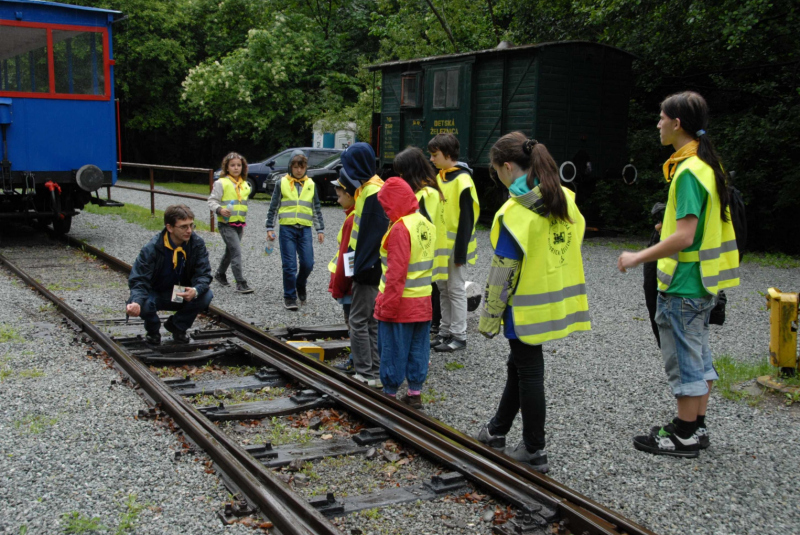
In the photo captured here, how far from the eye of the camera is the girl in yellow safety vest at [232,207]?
29.3ft

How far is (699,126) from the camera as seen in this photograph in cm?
419

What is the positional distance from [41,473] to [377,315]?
2191mm

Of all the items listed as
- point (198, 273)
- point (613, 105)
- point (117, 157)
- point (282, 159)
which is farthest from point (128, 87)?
point (198, 273)

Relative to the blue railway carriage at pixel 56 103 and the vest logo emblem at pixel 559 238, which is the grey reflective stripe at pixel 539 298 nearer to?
the vest logo emblem at pixel 559 238

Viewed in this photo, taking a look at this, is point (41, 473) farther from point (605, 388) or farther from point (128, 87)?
point (128, 87)

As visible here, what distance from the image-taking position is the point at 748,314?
8508 millimetres

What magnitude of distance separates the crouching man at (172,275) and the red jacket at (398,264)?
6.19ft

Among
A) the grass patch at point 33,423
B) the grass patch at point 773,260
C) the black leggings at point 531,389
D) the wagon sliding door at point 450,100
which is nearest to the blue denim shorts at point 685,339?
the black leggings at point 531,389

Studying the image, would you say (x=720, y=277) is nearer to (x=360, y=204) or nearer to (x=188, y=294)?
(x=360, y=204)

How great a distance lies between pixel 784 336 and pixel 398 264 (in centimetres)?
320

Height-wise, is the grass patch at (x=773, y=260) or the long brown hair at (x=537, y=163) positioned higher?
the long brown hair at (x=537, y=163)

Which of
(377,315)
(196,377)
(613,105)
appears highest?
(613,105)

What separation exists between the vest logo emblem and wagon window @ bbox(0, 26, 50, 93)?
10.4 meters

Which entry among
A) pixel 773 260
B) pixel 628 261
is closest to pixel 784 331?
pixel 628 261
